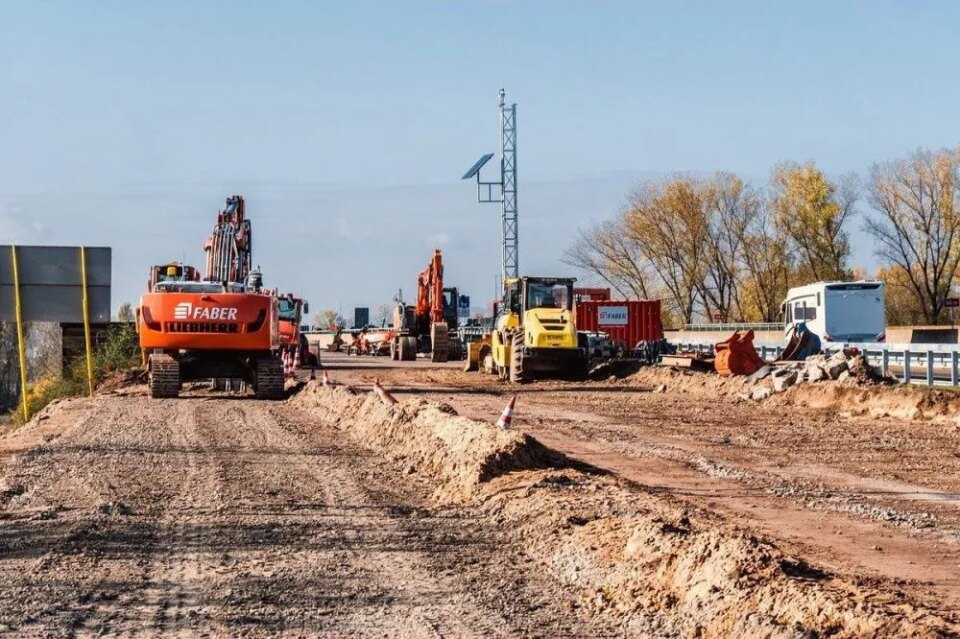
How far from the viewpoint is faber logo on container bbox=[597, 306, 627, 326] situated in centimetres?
4669

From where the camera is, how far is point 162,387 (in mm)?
26281

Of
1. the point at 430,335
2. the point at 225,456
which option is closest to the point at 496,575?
the point at 225,456

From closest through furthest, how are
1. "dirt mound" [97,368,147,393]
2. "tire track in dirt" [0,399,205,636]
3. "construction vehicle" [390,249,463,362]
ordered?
"tire track in dirt" [0,399,205,636] → "dirt mound" [97,368,147,393] → "construction vehicle" [390,249,463,362]

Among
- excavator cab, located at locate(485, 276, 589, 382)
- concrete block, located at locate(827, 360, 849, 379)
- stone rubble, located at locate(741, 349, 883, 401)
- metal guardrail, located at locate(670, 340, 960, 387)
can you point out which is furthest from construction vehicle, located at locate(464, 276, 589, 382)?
concrete block, located at locate(827, 360, 849, 379)

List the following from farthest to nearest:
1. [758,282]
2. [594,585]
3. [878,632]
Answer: [758,282]
[594,585]
[878,632]

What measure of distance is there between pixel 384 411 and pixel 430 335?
37.3 metres

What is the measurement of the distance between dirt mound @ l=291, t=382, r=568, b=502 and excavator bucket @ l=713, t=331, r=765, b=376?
415 inches

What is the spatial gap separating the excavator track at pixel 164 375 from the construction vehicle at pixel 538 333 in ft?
32.2

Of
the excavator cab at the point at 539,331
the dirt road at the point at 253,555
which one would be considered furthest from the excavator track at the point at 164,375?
the dirt road at the point at 253,555

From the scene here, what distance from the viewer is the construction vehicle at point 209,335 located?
83.7 feet

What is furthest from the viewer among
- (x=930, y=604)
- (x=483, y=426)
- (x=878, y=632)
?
(x=483, y=426)

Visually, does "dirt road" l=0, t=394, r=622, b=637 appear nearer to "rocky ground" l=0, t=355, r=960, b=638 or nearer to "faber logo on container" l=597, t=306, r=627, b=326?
"rocky ground" l=0, t=355, r=960, b=638

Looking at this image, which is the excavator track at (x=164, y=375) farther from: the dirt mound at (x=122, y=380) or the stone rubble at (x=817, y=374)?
the stone rubble at (x=817, y=374)

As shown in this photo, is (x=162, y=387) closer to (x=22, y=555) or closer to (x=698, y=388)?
(x=698, y=388)
